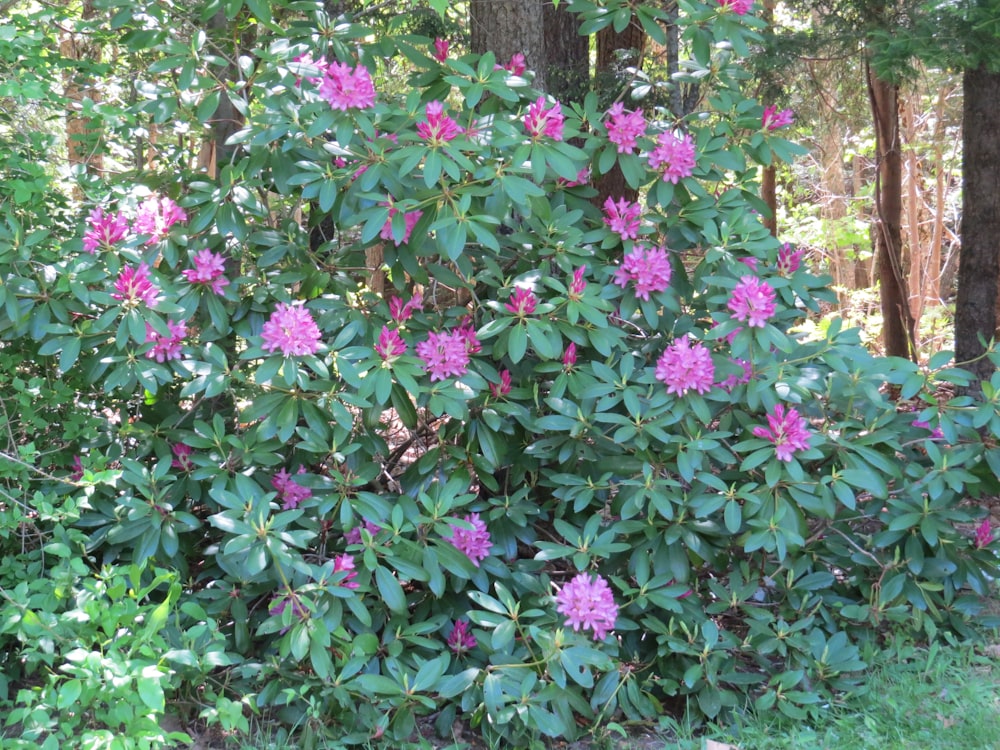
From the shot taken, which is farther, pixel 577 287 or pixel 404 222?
pixel 577 287

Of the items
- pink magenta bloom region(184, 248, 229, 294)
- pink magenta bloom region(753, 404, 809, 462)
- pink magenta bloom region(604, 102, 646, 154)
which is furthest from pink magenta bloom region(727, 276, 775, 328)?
pink magenta bloom region(184, 248, 229, 294)

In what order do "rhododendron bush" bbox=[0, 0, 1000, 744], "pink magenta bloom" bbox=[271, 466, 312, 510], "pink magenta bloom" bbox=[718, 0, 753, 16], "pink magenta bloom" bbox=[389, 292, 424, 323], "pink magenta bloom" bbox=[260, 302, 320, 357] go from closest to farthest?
"pink magenta bloom" bbox=[260, 302, 320, 357], "rhododendron bush" bbox=[0, 0, 1000, 744], "pink magenta bloom" bbox=[271, 466, 312, 510], "pink magenta bloom" bbox=[389, 292, 424, 323], "pink magenta bloom" bbox=[718, 0, 753, 16]

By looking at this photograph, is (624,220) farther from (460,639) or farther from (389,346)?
(460,639)

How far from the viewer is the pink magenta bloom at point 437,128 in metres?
2.81

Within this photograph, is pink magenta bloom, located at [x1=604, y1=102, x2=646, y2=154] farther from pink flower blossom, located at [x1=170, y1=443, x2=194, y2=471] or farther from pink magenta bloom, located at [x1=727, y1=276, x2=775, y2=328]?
pink flower blossom, located at [x1=170, y1=443, x2=194, y2=471]

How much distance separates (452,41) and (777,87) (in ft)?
6.77

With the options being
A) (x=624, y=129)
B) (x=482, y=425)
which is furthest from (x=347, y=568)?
(x=624, y=129)

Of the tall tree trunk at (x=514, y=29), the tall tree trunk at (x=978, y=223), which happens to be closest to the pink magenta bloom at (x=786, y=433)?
the tall tree trunk at (x=514, y=29)

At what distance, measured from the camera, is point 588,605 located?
281cm

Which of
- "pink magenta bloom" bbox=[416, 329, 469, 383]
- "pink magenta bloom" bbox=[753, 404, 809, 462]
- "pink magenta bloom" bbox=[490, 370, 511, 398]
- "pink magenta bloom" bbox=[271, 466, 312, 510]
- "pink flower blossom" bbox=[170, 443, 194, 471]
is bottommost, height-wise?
"pink magenta bloom" bbox=[271, 466, 312, 510]

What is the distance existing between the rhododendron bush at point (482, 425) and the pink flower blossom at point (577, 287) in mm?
13

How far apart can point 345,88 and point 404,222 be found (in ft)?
1.53

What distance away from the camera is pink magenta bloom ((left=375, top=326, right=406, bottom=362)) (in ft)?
9.34

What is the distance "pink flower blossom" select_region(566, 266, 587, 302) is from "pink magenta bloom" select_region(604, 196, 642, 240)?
0.39 metres
